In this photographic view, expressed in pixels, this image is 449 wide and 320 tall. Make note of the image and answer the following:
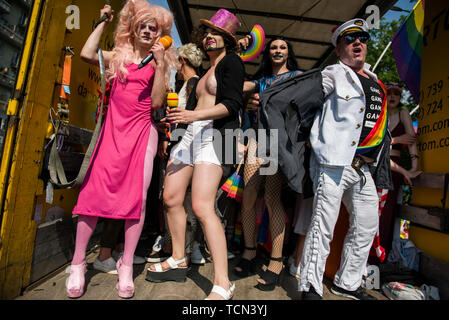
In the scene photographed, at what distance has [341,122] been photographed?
223 centimetres

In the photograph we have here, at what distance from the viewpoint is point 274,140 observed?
7.22 ft

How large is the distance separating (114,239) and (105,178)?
0.78m

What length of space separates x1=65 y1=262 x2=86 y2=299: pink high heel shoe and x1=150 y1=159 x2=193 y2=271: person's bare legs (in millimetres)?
537

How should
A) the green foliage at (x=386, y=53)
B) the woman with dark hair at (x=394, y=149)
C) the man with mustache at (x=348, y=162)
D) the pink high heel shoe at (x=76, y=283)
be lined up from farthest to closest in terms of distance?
the green foliage at (x=386, y=53)
the woman with dark hair at (x=394, y=149)
the man with mustache at (x=348, y=162)
the pink high heel shoe at (x=76, y=283)

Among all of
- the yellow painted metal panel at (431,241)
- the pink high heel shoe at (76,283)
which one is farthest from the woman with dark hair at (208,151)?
the yellow painted metal panel at (431,241)

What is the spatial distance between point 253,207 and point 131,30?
6.56 ft

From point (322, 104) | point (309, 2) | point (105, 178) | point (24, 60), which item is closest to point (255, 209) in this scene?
point (322, 104)

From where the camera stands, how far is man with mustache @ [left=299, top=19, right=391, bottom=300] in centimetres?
219

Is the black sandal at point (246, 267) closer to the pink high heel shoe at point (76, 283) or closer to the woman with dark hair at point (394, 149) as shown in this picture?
the pink high heel shoe at point (76, 283)

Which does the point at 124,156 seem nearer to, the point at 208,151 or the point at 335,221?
the point at 208,151

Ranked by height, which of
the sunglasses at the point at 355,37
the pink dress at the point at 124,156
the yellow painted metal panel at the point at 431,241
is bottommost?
the yellow painted metal panel at the point at 431,241

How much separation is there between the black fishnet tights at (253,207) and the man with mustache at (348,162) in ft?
1.07

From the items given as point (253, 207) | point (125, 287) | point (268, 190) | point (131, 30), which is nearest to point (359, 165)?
point (268, 190)

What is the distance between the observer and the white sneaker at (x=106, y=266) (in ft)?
7.97
